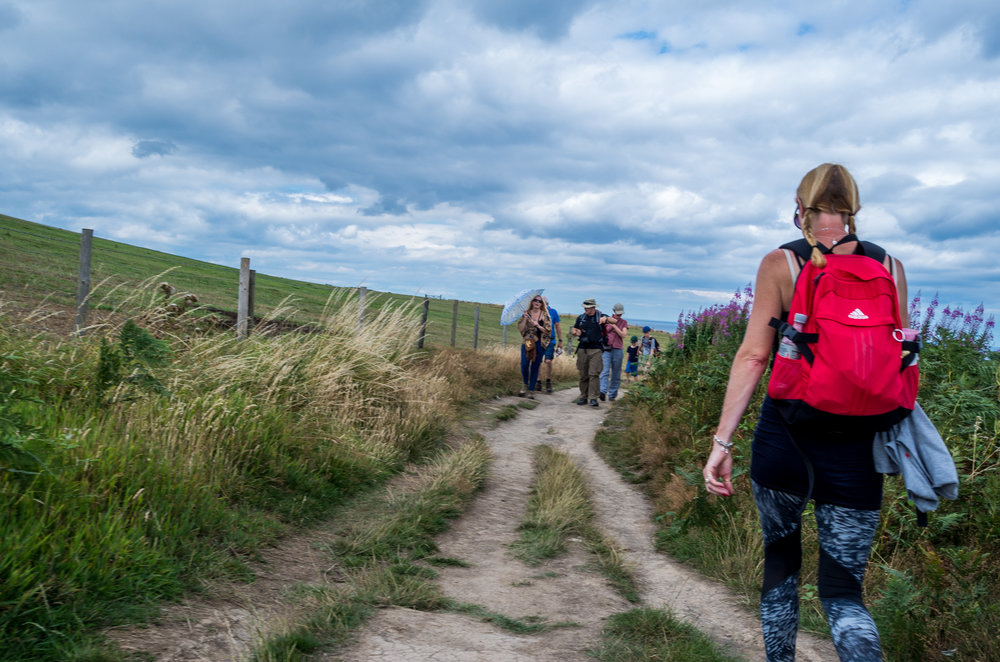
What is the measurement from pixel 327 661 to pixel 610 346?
40.2 ft

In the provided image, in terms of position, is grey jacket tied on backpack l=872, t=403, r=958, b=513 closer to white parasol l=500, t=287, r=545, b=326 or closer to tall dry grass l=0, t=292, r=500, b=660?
tall dry grass l=0, t=292, r=500, b=660

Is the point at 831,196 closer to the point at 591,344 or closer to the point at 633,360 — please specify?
the point at 591,344

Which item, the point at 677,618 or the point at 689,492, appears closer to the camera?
the point at 677,618

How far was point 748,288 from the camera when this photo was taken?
9.66m

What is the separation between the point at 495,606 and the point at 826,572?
227 centimetres

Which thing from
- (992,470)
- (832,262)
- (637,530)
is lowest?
(637,530)

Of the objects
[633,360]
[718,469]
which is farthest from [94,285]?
[718,469]

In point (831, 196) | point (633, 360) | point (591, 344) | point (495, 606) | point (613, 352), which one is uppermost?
point (831, 196)

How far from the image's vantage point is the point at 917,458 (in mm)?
2146

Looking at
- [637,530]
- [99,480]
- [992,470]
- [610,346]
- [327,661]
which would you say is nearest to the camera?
[327,661]

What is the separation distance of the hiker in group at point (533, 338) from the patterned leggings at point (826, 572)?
11608 mm

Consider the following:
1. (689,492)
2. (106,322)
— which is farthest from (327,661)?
(106,322)

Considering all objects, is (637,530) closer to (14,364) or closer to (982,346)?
(982,346)

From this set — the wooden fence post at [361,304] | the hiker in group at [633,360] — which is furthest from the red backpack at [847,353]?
the hiker in group at [633,360]
